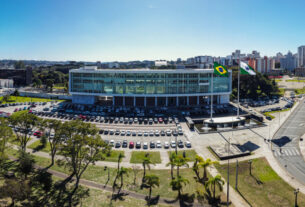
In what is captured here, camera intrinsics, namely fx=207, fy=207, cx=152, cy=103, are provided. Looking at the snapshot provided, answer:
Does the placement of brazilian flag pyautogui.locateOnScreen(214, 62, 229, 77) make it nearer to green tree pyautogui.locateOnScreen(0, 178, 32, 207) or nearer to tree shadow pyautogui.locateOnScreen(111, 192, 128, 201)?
tree shadow pyautogui.locateOnScreen(111, 192, 128, 201)

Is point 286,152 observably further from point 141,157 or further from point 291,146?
point 141,157

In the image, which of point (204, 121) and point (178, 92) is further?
point (178, 92)

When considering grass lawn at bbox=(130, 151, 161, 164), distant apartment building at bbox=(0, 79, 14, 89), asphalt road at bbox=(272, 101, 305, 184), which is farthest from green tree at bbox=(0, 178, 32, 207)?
distant apartment building at bbox=(0, 79, 14, 89)

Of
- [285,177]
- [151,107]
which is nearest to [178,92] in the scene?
[151,107]

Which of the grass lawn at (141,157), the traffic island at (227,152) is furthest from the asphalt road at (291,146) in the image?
the grass lawn at (141,157)

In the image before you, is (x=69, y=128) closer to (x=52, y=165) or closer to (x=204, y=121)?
(x=52, y=165)

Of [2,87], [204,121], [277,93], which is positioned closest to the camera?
[204,121]
